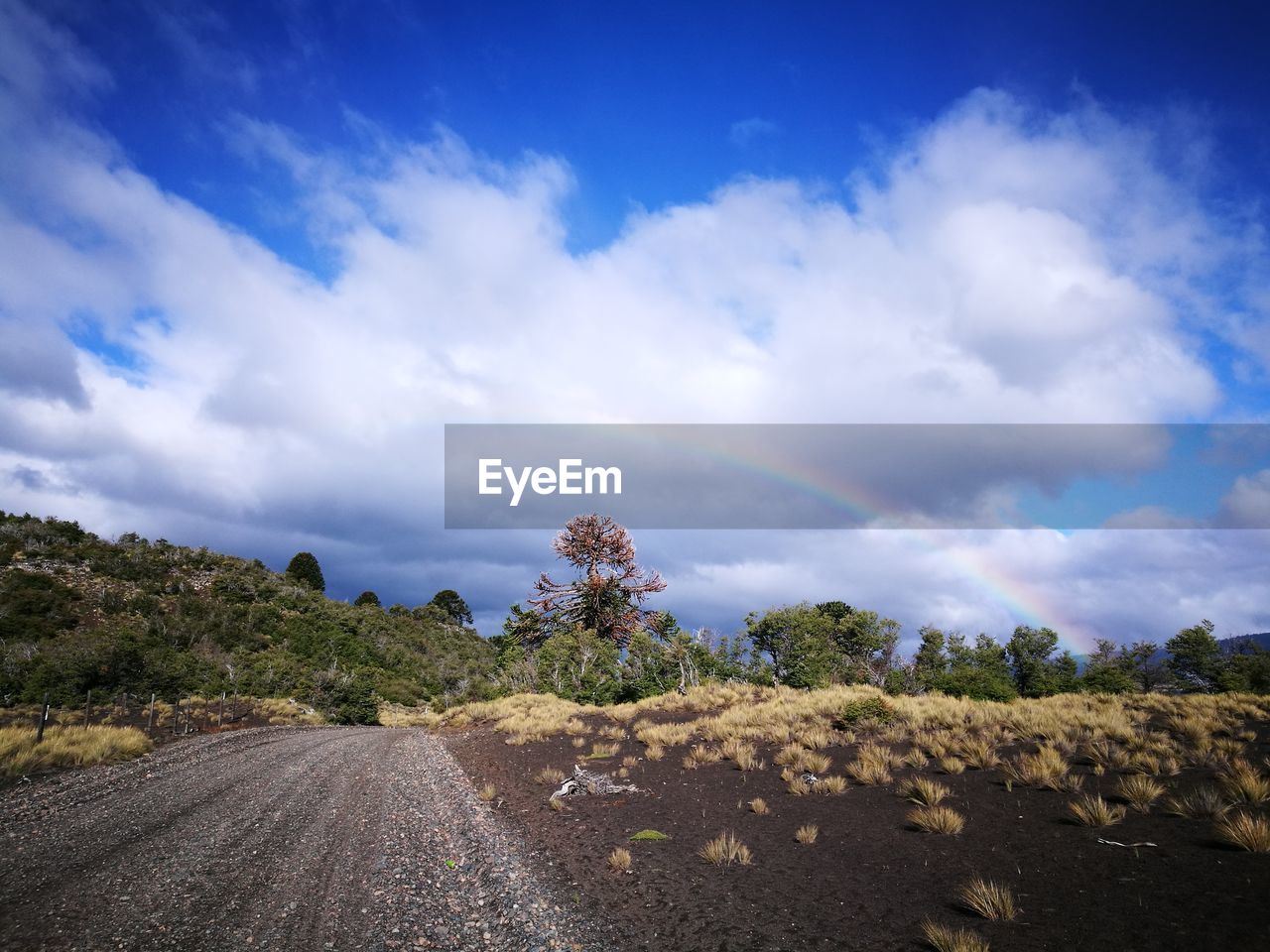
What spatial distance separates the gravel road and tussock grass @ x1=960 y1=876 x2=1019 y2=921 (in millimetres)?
4541

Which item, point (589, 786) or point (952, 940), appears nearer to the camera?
point (952, 940)

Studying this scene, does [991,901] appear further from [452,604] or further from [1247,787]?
[452,604]

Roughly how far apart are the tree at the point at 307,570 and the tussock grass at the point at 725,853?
266ft

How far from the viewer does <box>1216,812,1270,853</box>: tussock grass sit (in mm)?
7304

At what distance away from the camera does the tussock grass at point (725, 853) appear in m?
9.14

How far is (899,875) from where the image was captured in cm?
823

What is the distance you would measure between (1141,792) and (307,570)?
90190mm

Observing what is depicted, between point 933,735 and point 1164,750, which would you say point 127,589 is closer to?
point 933,735

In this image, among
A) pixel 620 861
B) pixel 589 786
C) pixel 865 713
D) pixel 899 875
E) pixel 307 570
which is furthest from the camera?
pixel 307 570

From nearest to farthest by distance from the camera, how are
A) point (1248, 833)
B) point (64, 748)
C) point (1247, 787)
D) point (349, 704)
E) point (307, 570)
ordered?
1. point (1248, 833)
2. point (1247, 787)
3. point (64, 748)
4. point (349, 704)
5. point (307, 570)

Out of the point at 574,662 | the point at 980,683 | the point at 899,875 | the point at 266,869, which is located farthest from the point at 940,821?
the point at 574,662

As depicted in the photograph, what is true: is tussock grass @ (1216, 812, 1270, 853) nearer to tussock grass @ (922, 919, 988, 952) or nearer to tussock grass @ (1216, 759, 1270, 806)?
tussock grass @ (1216, 759, 1270, 806)

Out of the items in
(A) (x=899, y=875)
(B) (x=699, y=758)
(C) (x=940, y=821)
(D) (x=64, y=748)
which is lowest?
(B) (x=699, y=758)

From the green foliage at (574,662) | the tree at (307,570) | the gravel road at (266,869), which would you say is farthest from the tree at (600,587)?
the tree at (307,570)
